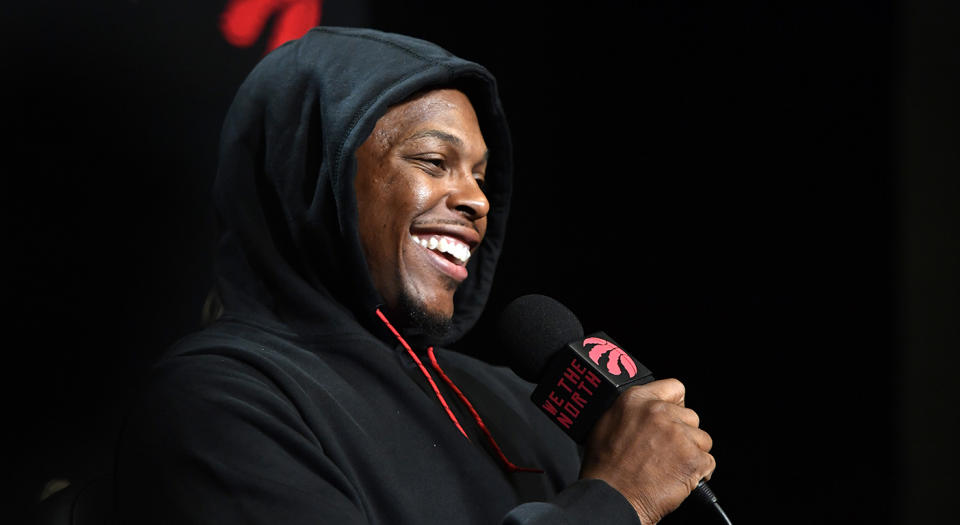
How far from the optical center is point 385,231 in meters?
1.60

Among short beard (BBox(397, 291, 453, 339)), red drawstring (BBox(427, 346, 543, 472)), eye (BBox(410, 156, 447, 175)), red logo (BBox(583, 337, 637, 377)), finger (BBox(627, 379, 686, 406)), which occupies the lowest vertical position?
red drawstring (BBox(427, 346, 543, 472))

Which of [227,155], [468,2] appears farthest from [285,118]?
[468,2]

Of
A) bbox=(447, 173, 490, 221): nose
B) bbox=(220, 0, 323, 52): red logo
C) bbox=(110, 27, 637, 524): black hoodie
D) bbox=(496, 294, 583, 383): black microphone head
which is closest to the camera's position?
bbox=(110, 27, 637, 524): black hoodie

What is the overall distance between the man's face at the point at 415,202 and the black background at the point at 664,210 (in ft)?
1.32

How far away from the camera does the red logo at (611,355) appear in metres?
1.36

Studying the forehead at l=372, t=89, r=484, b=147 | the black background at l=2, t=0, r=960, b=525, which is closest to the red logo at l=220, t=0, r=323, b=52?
the black background at l=2, t=0, r=960, b=525

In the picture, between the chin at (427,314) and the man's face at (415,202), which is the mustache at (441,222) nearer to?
the man's face at (415,202)

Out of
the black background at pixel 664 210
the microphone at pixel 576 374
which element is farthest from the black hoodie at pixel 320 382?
the black background at pixel 664 210

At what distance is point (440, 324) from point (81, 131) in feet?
2.24

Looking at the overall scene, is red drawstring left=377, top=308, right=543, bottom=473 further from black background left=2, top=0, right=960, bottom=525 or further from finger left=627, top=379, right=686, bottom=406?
black background left=2, top=0, right=960, bottom=525

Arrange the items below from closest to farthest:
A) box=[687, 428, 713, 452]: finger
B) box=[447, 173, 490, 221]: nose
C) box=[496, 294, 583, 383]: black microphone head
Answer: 1. box=[687, 428, 713, 452]: finger
2. box=[496, 294, 583, 383]: black microphone head
3. box=[447, 173, 490, 221]: nose

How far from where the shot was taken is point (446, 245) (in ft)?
5.41

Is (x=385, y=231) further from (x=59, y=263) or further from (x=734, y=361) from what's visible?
(x=734, y=361)

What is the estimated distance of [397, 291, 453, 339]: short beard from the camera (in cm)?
160
